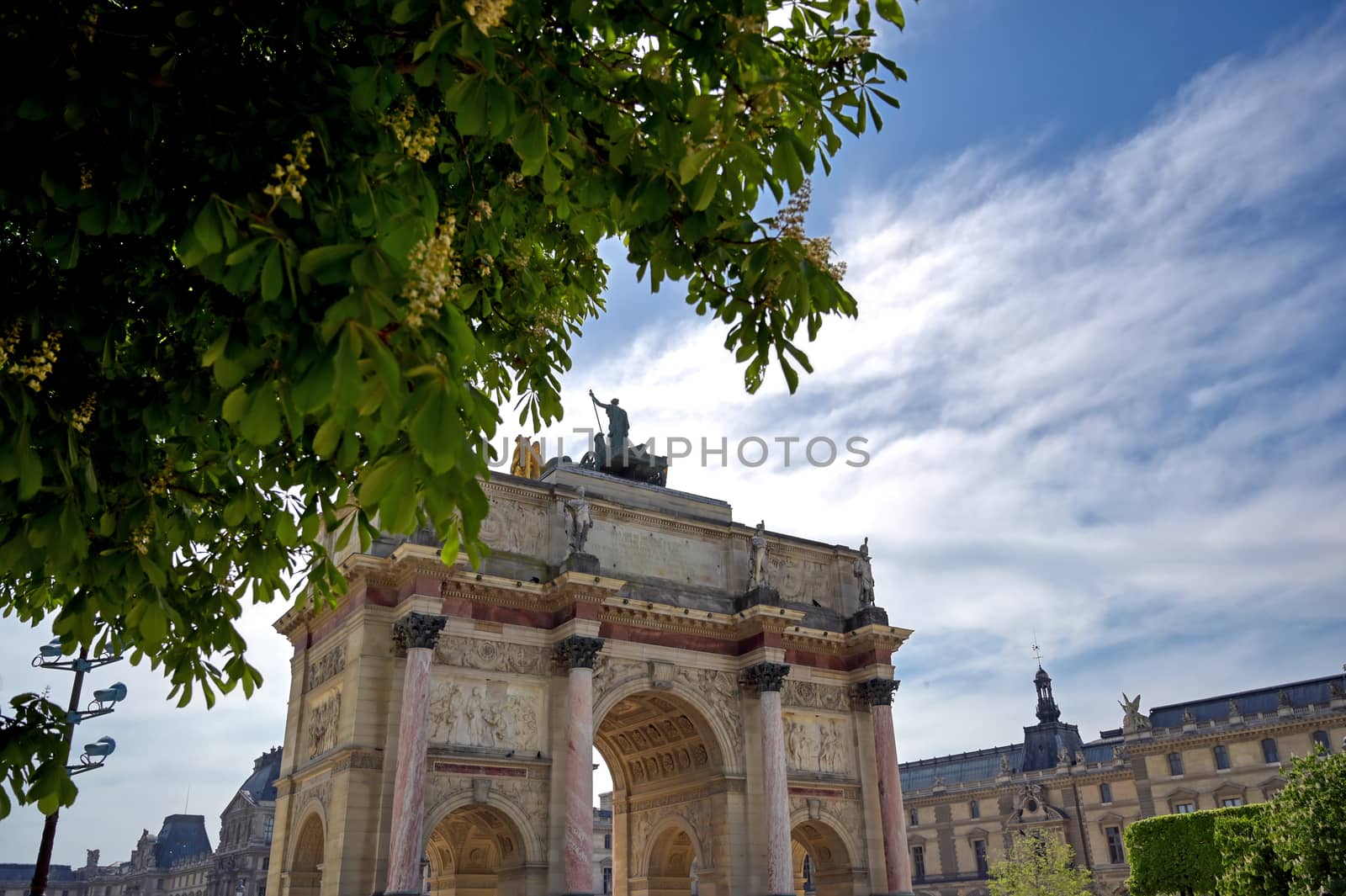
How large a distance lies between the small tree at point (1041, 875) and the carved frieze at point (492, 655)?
46222mm

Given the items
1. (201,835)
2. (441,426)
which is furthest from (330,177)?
(201,835)

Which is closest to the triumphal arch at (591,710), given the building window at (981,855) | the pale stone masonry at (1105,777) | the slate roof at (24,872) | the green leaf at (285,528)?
the green leaf at (285,528)

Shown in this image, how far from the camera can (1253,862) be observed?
3328 cm

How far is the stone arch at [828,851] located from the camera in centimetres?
3272

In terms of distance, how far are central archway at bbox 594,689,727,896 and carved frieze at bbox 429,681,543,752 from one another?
276 centimetres

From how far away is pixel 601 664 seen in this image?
30.0 m

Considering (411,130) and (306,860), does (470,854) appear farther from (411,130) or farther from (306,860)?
(411,130)

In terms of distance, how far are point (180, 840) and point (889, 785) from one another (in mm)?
108888

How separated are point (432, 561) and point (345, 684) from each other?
434 centimetres

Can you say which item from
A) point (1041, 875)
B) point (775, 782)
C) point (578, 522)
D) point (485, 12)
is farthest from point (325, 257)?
point (1041, 875)

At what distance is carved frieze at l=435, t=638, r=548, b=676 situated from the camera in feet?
91.1

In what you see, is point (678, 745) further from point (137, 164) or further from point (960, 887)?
point (960, 887)

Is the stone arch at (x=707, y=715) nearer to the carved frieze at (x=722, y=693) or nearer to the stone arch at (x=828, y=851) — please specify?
the carved frieze at (x=722, y=693)

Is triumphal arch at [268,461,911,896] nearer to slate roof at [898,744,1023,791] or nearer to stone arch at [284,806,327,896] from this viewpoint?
stone arch at [284,806,327,896]
